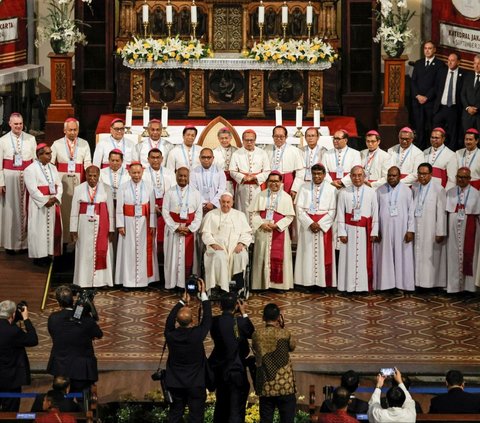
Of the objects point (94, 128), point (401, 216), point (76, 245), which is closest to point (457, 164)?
point (401, 216)

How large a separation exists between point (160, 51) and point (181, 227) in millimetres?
4527

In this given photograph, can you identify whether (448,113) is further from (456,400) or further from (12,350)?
(12,350)

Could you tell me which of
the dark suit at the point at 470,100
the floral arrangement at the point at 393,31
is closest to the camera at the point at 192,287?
the dark suit at the point at 470,100

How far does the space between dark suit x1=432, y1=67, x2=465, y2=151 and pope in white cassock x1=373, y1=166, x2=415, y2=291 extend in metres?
2.84

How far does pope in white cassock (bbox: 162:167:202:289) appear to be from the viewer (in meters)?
16.8

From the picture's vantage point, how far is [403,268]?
17047 millimetres

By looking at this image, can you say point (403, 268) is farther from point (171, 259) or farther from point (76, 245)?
point (76, 245)

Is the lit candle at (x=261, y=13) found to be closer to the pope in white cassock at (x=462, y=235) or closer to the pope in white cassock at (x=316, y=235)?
the pope in white cassock at (x=316, y=235)

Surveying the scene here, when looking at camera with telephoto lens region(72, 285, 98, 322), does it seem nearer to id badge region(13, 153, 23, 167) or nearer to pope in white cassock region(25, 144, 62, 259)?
pope in white cassock region(25, 144, 62, 259)

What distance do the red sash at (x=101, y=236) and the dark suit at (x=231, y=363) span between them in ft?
16.2

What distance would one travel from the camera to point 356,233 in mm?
17000

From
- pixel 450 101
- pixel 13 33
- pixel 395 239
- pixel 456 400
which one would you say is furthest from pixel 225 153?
pixel 456 400

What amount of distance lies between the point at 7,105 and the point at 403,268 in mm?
6620

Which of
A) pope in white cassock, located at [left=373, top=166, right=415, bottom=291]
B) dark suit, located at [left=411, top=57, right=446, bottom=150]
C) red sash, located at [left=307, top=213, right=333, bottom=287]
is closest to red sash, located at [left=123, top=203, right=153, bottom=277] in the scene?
red sash, located at [left=307, top=213, right=333, bottom=287]
